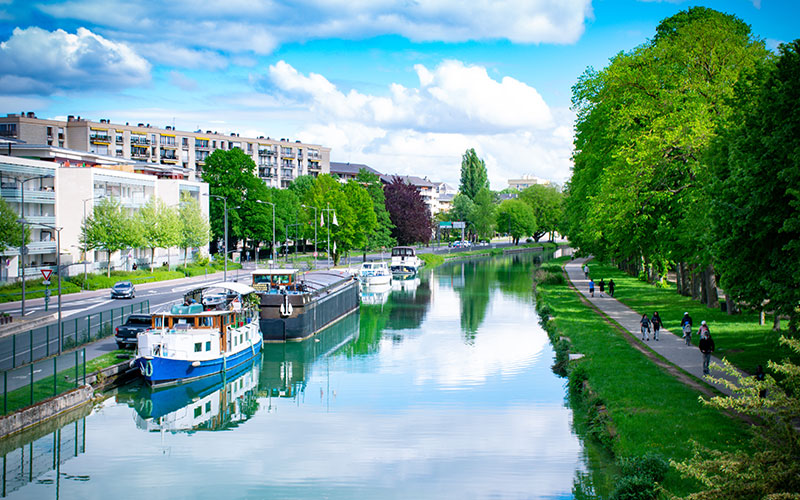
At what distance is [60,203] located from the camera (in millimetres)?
70312

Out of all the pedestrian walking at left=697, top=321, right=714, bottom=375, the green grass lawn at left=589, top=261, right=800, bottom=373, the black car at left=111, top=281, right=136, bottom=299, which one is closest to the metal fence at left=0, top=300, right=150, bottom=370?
the black car at left=111, top=281, right=136, bottom=299

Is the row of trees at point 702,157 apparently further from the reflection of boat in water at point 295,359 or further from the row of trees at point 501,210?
the row of trees at point 501,210

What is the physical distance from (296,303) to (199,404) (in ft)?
44.9

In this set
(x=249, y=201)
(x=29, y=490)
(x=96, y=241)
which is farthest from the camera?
(x=249, y=201)

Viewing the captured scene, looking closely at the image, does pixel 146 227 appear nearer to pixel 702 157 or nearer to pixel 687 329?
pixel 687 329

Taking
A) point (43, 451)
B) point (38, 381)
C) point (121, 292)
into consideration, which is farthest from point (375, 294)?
point (43, 451)

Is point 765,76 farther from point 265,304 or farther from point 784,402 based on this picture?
point 265,304

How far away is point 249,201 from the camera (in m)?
98.8

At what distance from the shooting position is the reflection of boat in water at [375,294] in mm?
69206

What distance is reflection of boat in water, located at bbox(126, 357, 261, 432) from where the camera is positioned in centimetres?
2756

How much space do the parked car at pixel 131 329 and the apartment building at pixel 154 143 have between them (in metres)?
76.7

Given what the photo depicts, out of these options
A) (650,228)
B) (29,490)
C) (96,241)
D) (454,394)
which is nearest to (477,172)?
(96,241)

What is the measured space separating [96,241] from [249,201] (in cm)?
3342

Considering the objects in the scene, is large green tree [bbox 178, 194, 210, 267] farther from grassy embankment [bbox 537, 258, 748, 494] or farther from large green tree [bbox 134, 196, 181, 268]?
grassy embankment [bbox 537, 258, 748, 494]
